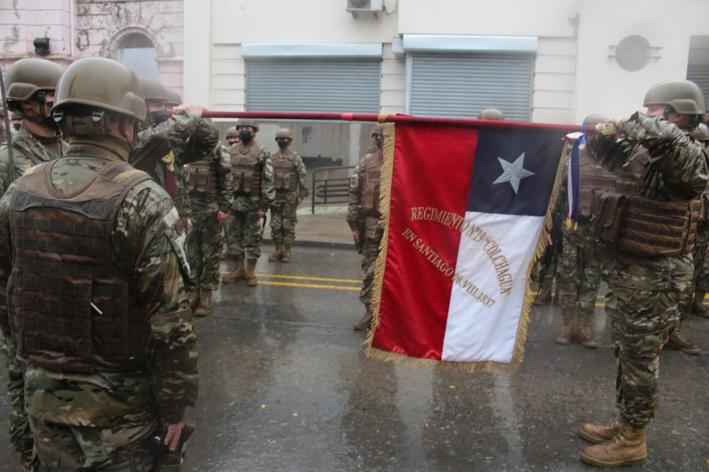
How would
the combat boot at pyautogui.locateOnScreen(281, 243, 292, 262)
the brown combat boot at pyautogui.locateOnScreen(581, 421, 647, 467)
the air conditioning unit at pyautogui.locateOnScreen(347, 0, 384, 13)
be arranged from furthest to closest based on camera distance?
the air conditioning unit at pyautogui.locateOnScreen(347, 0, 384, 13) < the combat boot at pyautogui.locateOnScreen(281, 243, 292, 262) < the brown combat boot at pyautogui.locateOnScreen(581, 421, 647, 467)

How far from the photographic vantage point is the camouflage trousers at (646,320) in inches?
136

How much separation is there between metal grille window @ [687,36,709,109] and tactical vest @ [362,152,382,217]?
1073 cm

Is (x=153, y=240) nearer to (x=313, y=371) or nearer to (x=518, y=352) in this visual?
(x=518, y=352)

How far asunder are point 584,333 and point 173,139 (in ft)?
13.7

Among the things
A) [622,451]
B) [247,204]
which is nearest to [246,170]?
[247,204]

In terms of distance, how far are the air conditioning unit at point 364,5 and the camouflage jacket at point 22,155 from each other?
11052mm

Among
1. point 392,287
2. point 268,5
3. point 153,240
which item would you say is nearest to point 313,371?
point 392,287

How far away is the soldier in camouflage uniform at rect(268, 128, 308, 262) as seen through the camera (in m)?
8.92

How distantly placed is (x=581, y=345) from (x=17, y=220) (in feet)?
16.3

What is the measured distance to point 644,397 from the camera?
11.3 feet

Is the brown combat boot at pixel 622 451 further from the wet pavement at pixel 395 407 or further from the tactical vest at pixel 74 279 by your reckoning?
the tactical vest at pixel 74 279

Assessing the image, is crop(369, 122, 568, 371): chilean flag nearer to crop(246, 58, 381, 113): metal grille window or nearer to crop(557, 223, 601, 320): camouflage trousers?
crop(557, 223, 601, 320): camouflage trousers

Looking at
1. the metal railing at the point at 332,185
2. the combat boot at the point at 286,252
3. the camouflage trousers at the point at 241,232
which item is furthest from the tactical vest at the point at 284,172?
the metal railing at the point at 332,185

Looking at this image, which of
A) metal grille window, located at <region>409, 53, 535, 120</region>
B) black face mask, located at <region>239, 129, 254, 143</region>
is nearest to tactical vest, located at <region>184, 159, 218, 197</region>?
black face mask, located at <region>239, 129, 254, 143</region>
